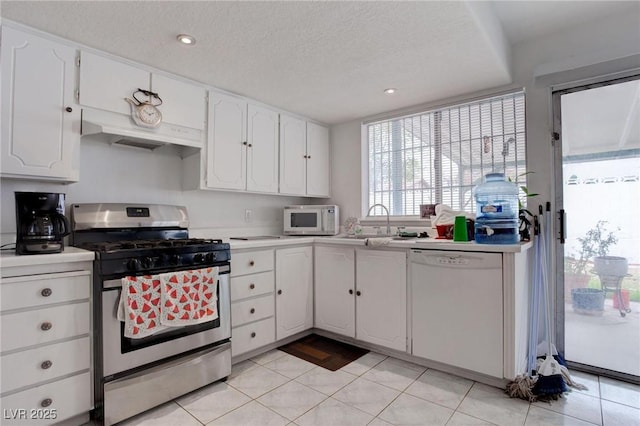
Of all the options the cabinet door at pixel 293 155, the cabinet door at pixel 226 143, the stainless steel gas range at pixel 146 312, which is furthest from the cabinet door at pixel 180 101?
the cabinet door at pixel 293 155

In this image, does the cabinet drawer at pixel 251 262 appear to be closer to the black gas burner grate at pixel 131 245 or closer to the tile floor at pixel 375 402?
the black gas burner grate at pixel 131 245

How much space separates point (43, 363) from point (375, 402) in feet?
5.84

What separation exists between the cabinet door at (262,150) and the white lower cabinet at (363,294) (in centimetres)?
81

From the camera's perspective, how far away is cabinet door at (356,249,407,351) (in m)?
2.55

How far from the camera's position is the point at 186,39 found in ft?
6.58

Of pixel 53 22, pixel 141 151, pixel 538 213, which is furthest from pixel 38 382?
pixel 538 213

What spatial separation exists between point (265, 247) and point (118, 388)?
130cm

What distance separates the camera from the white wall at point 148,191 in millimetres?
2174

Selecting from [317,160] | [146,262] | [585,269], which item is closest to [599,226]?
[585,269]

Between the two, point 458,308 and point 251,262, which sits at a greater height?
point 251,262

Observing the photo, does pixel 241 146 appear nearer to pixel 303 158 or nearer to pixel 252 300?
pixel 303 158

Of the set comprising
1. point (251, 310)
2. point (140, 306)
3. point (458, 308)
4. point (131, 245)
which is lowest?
point (251, 310)

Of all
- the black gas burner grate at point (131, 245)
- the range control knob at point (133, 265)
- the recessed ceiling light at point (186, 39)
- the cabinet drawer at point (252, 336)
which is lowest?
the cabinet drawer at point (252, 336)

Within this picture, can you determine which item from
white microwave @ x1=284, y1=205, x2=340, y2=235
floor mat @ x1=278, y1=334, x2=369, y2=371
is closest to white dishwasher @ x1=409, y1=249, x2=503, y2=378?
floor mat @ x1=278, y1=334, x2=369, y2=371
